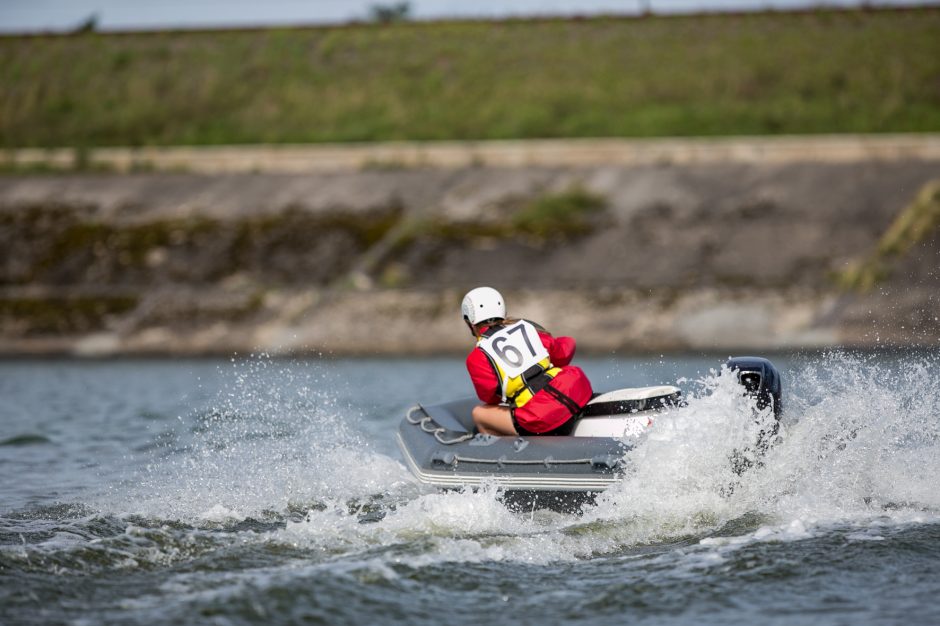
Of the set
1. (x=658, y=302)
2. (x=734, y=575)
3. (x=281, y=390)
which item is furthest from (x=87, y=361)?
(x=734, y=575)

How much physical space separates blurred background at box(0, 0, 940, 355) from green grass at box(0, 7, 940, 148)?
109 millimetres

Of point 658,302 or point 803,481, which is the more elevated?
point 658,302

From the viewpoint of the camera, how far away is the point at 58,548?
7562 millimetres

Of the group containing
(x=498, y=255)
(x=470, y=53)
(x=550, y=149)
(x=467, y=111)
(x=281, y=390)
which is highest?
(x=470, y=53)

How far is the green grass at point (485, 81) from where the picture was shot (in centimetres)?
3450

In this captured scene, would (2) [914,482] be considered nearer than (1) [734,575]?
No

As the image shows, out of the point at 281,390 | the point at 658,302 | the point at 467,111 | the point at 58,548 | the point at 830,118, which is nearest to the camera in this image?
the point at 58,548

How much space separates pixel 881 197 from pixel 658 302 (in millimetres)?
6565

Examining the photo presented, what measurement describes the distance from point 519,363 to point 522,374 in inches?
3.3

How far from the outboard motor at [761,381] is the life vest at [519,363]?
134 centimetres

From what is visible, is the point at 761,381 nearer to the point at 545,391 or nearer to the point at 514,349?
the point at 545,391

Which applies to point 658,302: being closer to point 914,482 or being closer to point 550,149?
point 550,149

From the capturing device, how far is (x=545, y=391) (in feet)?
29.6

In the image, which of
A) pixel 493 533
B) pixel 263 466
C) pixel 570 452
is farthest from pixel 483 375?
pixel 263 466
